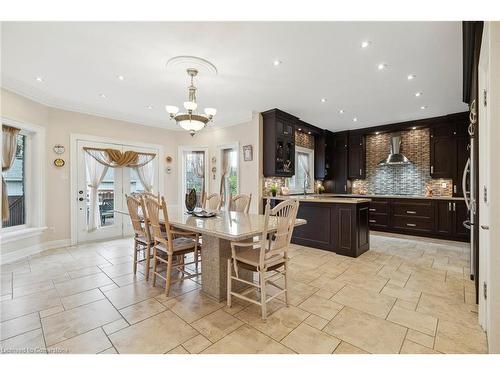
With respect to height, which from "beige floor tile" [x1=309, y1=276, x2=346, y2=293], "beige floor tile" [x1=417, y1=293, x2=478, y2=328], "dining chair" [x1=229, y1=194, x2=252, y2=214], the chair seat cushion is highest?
"dining chair" [x1=229, y1=194, x2=252, y2=214]

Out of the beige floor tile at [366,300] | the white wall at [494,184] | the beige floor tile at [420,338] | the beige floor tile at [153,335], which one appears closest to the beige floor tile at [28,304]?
the beige floor tile at [153,335]

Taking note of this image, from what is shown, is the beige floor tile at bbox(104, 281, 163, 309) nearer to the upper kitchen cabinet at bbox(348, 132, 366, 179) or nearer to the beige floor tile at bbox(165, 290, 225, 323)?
the beige floor tile at bbox(165, 290, 225, 323)

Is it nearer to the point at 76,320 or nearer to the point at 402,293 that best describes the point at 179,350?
the point at 76,320

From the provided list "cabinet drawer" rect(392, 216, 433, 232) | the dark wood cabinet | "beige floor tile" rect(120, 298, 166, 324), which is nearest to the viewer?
"beige floor tile" rect(120, 298, 166, 324)

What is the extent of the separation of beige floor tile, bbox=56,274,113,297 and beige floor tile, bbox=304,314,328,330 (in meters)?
2.34

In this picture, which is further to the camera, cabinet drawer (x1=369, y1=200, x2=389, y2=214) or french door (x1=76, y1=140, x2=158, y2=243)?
cabinet drawer (x1=369, y1=200, x2=389, y2=214)

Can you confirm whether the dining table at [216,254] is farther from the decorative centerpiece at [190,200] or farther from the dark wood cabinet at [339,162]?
the dark wood cabinet at [339,162]

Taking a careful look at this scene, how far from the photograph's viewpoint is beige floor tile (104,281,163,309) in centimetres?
239

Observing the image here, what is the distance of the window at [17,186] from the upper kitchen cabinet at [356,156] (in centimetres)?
713

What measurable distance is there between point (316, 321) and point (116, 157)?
15.9 ft

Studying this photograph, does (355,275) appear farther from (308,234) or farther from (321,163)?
(321,163)

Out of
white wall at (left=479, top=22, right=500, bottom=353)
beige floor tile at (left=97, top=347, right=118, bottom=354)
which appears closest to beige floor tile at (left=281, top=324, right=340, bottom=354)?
white wall at (left=479, top=22, right=500, bottom=353)

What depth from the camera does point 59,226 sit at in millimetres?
4430
